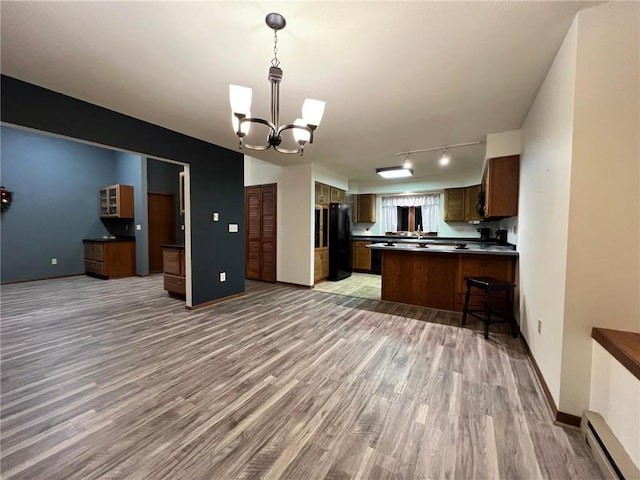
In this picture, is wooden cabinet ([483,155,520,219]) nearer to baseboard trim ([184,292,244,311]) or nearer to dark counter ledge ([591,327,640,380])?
dark counter ledge ([591,327,640,380])

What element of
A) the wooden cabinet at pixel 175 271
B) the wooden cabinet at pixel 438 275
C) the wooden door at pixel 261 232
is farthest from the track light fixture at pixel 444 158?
the wooden cabinet at pixel 175 271

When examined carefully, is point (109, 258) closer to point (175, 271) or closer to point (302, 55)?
point (175, 271)

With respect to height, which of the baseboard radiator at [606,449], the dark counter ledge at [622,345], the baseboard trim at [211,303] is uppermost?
the dark counter ledge at [622,345]

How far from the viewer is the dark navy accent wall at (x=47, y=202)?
522cm

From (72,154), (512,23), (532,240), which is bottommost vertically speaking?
(532,240)

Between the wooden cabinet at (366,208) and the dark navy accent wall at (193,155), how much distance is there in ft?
12.9

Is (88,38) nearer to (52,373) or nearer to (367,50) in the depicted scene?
(367,50)

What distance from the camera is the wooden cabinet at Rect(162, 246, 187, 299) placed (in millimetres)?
4086

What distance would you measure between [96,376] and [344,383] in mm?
1989

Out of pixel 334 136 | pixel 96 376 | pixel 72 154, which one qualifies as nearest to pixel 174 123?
pixel 334 136

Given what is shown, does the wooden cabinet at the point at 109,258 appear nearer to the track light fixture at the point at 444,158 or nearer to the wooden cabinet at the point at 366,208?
the wooden cabinet at the point at 366,208

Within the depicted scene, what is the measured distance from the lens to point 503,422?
5.24 ft

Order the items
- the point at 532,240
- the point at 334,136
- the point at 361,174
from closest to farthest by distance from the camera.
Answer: the point at 532,240
the point at 334,136
the point at 361,174

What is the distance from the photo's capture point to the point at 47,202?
566 centimetres
